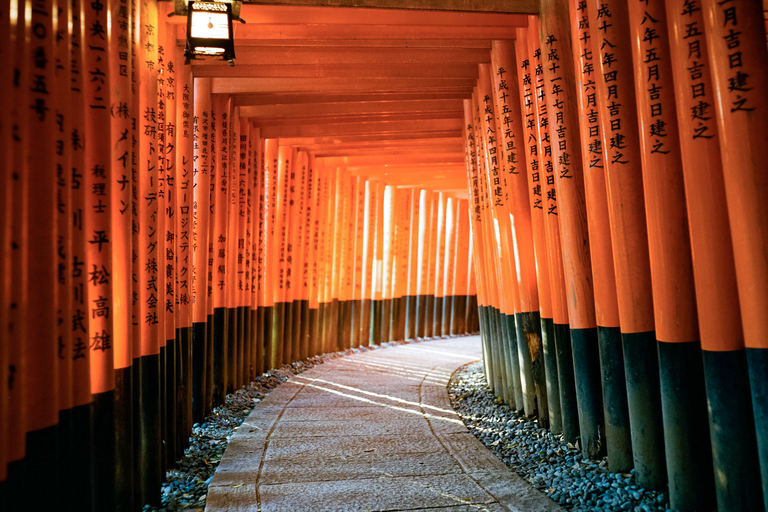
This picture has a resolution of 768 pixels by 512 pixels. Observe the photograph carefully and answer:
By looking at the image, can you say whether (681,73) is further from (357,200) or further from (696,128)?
(357,200)

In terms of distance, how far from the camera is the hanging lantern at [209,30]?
3590 mm

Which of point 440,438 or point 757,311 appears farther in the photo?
A: point 440,438

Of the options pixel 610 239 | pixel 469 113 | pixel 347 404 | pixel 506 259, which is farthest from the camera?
pixel 469 113

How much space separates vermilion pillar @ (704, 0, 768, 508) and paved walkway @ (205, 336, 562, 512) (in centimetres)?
142

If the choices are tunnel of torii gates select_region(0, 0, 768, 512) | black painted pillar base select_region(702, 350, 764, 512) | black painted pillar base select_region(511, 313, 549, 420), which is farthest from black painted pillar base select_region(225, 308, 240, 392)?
black painted pillar base select_region(702, 350, 764, 512)

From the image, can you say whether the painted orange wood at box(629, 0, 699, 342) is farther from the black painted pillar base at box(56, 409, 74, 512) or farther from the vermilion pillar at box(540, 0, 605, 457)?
the black painted pillar base at box(56, 409, 74, 512)

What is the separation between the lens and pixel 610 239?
3.46m

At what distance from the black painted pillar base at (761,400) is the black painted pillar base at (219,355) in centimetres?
502

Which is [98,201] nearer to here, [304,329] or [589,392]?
[589,392]

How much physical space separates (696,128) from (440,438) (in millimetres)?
3158

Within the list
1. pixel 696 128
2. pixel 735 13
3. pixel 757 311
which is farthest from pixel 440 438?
pixel 735 13

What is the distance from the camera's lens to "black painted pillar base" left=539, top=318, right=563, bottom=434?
4.38 m

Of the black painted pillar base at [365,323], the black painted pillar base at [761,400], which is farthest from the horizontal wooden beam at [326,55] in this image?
the black painted pillar base at [365,323]

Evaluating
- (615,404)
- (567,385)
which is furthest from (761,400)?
(567,385)
